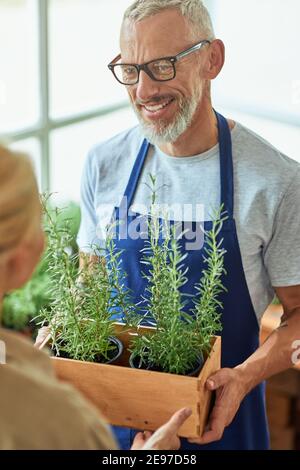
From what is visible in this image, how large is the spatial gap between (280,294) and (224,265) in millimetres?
156

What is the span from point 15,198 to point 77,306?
72 centimetres

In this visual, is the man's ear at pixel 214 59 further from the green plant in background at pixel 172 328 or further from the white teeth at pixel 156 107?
the green plant in background at pixel 172 328

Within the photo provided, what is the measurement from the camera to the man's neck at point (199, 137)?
2121mm

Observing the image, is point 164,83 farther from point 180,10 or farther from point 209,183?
point 209,183

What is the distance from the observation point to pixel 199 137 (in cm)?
213

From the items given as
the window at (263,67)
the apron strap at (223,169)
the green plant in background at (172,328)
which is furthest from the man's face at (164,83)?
the window at (263,67)

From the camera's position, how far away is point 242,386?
6.06ft

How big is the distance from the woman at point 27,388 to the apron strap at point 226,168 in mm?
992

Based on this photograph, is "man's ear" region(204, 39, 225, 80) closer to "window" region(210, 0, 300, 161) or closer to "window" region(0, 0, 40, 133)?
"window" region(0, 0, 40, 133)

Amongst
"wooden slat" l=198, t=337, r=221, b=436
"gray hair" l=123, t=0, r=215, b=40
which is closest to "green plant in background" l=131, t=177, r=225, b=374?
"wooden slat" l=198, t=337, r=221, b=436

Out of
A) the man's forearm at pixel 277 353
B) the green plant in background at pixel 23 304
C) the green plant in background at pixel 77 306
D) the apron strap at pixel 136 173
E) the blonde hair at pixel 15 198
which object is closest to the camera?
the blonde hair at pixel 15 198

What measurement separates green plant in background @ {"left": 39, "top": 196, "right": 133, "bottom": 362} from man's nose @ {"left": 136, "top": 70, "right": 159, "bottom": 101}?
1.39 feet
